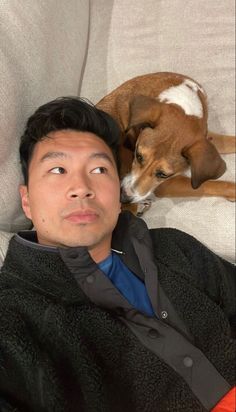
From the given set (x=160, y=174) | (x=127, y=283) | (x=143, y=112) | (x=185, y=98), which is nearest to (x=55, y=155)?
(x=127, y=283)

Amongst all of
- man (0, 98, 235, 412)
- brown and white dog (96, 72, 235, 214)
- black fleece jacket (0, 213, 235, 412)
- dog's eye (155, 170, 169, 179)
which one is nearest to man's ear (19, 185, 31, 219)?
man (0, 98, 235, 412)

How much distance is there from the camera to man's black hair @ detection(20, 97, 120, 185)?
170 cm

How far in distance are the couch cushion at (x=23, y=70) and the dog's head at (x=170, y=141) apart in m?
0.42

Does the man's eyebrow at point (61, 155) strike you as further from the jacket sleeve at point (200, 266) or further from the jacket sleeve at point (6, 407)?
the jacket sleeve at point (6, 407)

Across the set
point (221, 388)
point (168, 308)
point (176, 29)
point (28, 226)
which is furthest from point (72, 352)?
point (176, 29)

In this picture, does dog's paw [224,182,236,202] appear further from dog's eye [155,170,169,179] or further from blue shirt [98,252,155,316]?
blue shirt [98,252,155,316]

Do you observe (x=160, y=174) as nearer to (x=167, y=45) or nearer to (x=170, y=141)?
(x=170, y=141)

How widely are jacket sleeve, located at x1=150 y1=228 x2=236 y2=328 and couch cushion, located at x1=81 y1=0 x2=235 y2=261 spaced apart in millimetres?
804

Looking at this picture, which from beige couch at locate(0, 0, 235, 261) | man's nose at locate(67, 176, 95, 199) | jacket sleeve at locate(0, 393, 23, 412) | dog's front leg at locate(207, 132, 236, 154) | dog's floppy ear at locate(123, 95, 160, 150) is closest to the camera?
jacket sleeve at locate(0, 393, 23, 412)

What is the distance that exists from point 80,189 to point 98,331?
0.50 m

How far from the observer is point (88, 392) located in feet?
4.25

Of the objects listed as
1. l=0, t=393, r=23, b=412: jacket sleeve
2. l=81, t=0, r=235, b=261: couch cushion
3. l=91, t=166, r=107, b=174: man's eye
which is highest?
l=81, t=0, r=235, b=261: couch cushion

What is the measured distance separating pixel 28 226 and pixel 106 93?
3.32ft

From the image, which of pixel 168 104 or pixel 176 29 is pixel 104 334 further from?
pixel 176 29
